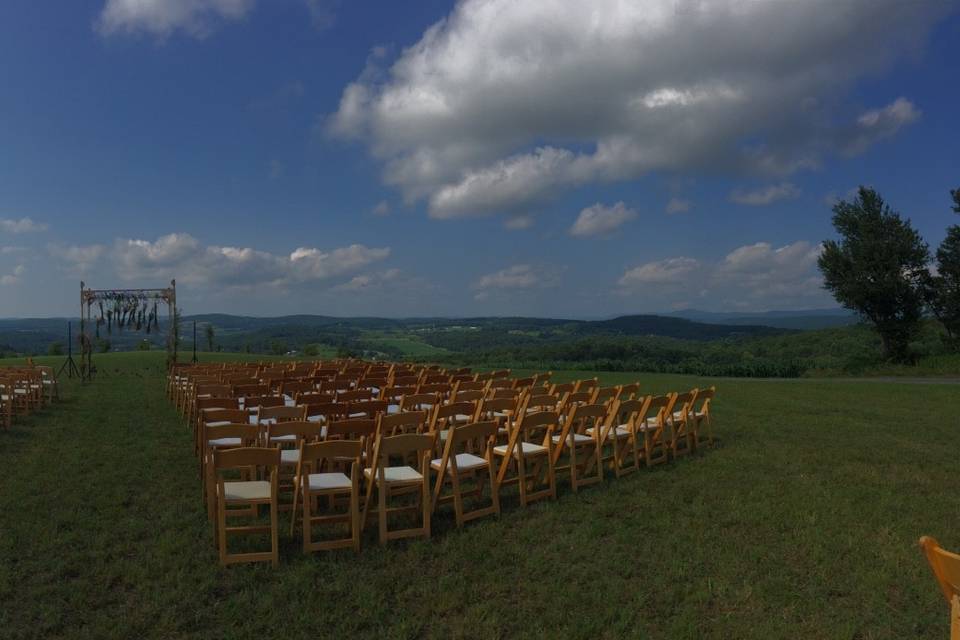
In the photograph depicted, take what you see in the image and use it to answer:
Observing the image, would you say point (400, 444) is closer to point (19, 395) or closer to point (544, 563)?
point (544, 563)

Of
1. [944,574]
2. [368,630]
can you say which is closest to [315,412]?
[368,630]

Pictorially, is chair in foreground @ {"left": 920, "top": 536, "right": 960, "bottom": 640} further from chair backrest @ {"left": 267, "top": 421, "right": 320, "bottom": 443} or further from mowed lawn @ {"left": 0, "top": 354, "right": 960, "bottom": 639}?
chair backrest @ {"left": 267, "top": 421, "right": 320, "bottom": 443}

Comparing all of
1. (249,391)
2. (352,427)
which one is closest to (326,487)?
(352,427)

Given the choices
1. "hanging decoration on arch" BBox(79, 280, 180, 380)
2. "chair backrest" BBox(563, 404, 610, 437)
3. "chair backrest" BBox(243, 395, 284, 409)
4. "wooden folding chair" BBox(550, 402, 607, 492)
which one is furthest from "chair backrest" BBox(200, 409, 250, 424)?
"hanging decoration on arch" BBox(79, 280, 180, 380)

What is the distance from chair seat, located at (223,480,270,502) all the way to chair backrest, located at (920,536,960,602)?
12.7ft

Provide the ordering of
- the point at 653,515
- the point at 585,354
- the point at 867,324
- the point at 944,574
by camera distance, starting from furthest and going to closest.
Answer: the point at 585,354
the point at 867,324
the point at 653,515
the point at 944,574

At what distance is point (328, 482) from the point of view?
4.80m

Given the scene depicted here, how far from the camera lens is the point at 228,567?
4109mm

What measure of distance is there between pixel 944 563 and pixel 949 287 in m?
29.7

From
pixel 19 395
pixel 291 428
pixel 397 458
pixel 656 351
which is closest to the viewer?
pixel 291 428

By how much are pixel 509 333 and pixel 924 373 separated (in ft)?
208

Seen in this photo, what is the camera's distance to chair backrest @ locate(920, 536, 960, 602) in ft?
7.04

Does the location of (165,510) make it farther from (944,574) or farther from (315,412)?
(944,574)

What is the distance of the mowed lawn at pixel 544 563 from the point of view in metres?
3.40
